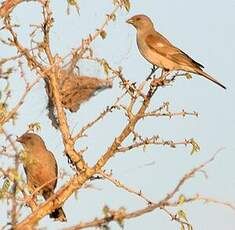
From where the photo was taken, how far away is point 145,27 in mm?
11938

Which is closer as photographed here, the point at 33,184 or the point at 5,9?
the point at 5,9

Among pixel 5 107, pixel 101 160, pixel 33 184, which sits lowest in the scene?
pixel 5 107

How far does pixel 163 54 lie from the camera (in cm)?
1082

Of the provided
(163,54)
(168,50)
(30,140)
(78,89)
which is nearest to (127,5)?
(30,140)

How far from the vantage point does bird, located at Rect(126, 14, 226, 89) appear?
1057 cm

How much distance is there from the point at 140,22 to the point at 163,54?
134 centimetres

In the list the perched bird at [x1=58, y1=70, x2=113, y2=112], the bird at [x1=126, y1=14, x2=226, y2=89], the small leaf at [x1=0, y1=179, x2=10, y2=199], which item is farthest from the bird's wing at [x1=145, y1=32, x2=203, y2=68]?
the small leaf at [x1=0, y1=179, x2=10, y2=199]

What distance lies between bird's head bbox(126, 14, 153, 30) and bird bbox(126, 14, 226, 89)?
0.10 meters

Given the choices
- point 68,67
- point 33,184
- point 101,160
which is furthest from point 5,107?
point 33,184

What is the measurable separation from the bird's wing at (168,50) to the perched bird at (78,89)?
89cm

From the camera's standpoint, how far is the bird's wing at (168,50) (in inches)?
423

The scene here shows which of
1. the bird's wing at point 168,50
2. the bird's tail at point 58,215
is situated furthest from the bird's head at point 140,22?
the bird's tail at point 58,215

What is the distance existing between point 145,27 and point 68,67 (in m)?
3.95

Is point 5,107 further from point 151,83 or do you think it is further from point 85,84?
point 85,84
